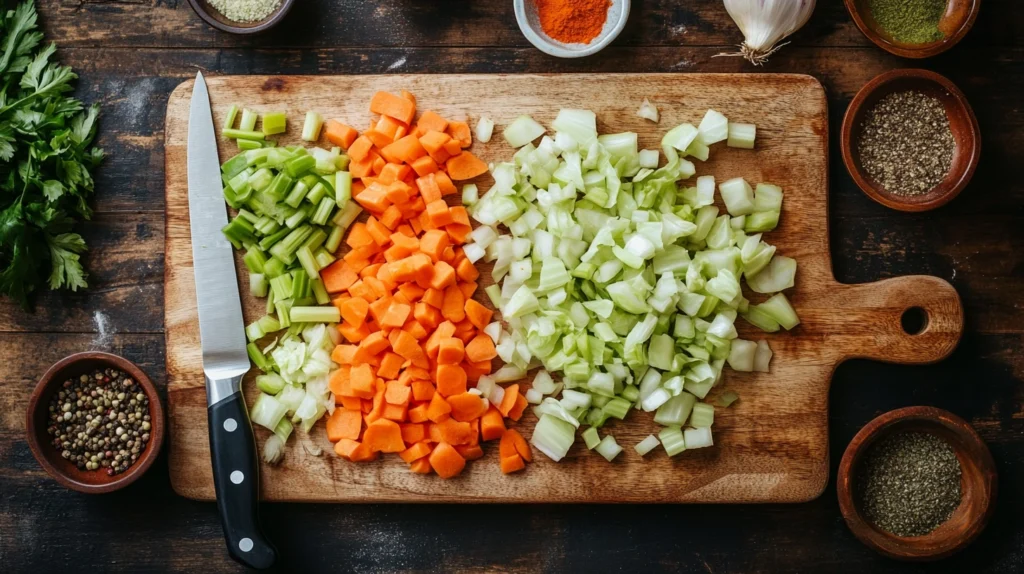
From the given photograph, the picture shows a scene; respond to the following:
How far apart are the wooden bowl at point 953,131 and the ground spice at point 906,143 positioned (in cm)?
2

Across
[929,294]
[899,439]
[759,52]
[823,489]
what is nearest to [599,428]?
[823,489]

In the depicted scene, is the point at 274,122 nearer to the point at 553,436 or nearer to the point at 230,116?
the point at 230,116

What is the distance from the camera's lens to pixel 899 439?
8.44 feet

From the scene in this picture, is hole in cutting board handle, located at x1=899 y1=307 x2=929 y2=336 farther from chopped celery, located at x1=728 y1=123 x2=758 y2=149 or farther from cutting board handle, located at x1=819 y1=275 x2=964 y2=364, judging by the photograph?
chopped celery, located at x1=728 y1=123 x2=758 y2=149

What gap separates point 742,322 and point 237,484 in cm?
183

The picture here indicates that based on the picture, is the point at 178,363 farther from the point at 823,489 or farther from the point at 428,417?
the point at 823,489

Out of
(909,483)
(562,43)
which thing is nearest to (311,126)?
(562,43)

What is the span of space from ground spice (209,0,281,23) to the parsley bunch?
2.00 feet

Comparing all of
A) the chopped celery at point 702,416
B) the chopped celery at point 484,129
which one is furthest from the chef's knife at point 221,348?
the chopped celery at point 702,416

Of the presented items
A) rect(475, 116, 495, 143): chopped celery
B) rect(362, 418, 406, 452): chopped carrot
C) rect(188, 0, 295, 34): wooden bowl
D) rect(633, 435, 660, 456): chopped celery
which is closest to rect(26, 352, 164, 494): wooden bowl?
rect(362, 418, 406, 452): chopped carrot

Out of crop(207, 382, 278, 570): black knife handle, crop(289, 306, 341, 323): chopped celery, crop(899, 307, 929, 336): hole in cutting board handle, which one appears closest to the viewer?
crop(207, 382, 278, 570): black knife handle

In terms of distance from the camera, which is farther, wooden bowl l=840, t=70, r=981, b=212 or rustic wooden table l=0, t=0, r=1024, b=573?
rustic wooden table l=0, t=0, r=1024, b=573

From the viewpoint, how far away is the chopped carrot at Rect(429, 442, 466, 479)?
246cm

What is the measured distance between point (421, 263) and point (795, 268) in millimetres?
1309
